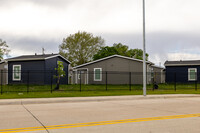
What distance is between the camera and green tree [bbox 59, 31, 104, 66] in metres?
62.6

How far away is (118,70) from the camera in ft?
115

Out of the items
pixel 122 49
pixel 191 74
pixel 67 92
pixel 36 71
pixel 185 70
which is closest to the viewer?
pixel 67 92

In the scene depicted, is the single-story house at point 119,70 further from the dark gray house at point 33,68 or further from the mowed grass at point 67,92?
the mowed grass at point 67,92

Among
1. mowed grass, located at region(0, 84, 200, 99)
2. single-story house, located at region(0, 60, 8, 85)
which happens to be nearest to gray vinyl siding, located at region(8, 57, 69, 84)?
single-story house, located at region(0, 60, 8, 85)

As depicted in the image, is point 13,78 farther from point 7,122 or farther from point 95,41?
point 95,41

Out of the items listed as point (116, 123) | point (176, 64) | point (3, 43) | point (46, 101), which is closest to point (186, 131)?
point (116, 123)

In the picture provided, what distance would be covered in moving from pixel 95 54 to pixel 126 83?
29.8 meters

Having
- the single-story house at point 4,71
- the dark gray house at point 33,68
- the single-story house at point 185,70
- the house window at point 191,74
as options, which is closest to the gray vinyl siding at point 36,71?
the dark gray house at point 33,68

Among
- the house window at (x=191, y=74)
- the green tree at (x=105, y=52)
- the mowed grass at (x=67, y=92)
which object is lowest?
the mowed grass at (x=67, y=92)

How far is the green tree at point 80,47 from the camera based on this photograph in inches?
2463

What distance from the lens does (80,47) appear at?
63.0 meters

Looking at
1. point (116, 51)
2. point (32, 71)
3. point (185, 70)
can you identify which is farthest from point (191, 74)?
point (116, 51)

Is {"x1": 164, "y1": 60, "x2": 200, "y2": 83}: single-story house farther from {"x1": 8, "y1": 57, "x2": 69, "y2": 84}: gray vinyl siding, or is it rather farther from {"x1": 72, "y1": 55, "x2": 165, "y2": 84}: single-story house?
{"x1": 8, "y1": 57, "x2": 69, "y2": 84}: gray vinyl siding

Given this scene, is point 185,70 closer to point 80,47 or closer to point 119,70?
point 119,70
